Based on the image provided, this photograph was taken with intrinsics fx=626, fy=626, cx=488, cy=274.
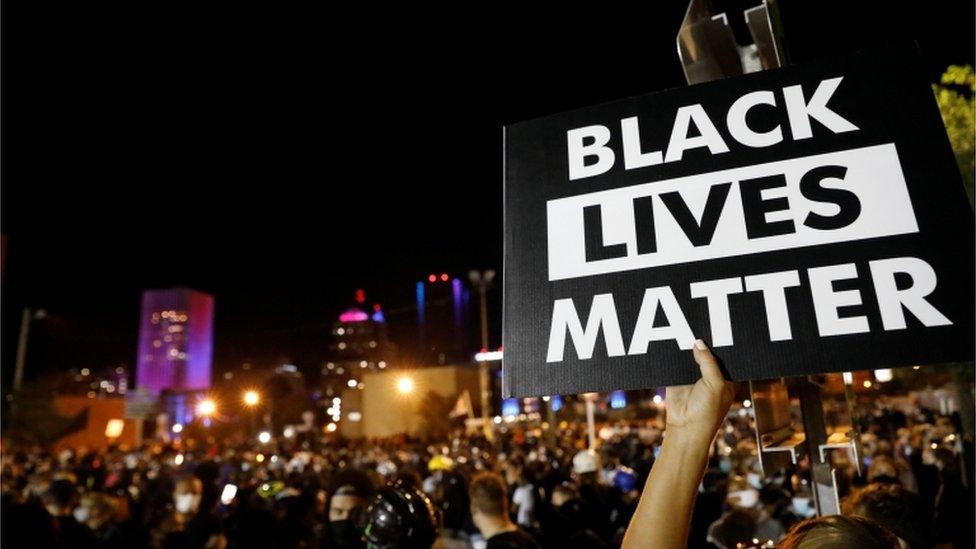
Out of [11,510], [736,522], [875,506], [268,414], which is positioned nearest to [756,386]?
[875,506]

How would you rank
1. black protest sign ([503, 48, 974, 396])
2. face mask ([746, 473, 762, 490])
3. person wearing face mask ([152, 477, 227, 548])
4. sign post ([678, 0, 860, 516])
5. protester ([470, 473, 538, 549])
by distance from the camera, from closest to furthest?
black protest sign ([503, 48, 974, 396])
sign post ([678, 0, 860, 516])
protester ([470, 473, 538, 549])
person wearing face mask ([152, 477, 227, 548])
face mask ([746, 473, 762, 490])

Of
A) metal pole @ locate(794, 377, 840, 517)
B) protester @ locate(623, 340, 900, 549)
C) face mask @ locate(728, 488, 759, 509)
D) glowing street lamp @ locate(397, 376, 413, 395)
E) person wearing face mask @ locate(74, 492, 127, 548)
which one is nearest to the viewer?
protester @ locate(623, 340, 900, 549)

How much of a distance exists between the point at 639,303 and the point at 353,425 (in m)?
53.7

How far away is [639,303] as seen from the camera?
6.36 feet

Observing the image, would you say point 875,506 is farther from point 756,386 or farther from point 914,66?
point 914,66

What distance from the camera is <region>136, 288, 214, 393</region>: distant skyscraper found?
77.8 m

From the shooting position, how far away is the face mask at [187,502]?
28.1ft

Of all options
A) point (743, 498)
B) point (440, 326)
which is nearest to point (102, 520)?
point (743, 498)

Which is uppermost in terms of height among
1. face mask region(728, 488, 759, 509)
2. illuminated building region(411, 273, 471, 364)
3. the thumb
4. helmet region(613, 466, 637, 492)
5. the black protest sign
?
illuminated building region(411, 273, 471, 364)

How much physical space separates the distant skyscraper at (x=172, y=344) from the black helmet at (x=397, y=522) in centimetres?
8262

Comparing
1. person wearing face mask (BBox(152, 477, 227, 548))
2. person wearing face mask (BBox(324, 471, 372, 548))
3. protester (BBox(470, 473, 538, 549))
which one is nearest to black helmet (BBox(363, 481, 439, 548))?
protester (BBox(470, 473, 538, 549))

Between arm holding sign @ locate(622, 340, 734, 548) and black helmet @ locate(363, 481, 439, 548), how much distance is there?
6.89ft

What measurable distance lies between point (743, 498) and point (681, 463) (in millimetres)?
5825

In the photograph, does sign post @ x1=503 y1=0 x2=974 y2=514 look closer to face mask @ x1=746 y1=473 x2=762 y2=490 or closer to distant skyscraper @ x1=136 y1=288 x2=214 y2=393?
face mask @ x1=746 y1=473 x2=762 y2=490
